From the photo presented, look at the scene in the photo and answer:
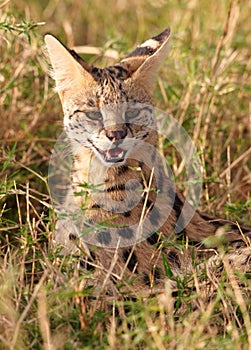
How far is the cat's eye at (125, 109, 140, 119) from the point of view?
358cm

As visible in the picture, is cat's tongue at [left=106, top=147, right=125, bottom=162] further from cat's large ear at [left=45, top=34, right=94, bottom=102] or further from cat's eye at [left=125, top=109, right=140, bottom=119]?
cat's large ear at [left=45, top=34, right=94, bottom=102]

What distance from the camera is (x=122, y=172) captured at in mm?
3695

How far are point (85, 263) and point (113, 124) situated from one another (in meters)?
0.65

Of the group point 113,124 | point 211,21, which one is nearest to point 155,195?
point 113,124

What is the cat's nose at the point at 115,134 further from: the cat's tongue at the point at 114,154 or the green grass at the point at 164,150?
the green grass at the point at 164,150

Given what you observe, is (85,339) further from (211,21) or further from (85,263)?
(211,21)

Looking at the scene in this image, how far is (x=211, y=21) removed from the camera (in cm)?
598

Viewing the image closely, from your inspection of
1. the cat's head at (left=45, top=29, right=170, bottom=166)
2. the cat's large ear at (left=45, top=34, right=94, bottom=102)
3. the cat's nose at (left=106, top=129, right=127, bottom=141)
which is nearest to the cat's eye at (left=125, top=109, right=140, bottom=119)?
the cat's head at (left=45, top=29, right=170, bottom=166)

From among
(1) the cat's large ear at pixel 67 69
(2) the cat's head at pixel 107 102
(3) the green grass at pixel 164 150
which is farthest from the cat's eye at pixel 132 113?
(3) the green grass at pixel 164 150

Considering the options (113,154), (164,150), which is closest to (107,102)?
(113,154)

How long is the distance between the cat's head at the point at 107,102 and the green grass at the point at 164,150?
284mm

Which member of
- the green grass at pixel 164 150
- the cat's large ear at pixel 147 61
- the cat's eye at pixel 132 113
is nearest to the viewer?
the green grass at pixel 164 150

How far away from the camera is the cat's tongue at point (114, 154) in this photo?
11.5 ft

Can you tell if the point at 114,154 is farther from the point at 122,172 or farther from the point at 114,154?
the point at 122,172
